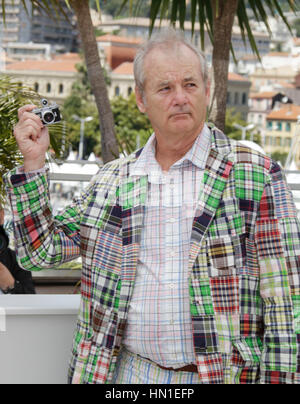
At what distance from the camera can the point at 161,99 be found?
1.75 m

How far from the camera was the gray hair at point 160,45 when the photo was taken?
1763 millimetres

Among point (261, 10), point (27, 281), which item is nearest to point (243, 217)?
point (27, 281)

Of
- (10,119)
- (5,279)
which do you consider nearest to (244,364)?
(5,279)

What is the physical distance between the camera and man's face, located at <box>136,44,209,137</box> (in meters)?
1.72

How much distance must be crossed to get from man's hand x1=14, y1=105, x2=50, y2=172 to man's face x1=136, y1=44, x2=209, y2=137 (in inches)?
10.7

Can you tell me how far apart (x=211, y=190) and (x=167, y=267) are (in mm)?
200

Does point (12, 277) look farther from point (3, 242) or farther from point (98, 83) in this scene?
point (98, 83)

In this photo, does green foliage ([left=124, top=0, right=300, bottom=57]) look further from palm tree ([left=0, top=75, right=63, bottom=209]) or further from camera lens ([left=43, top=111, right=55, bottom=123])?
camera lens ([left=43, top=111, right=55, bottom=123])

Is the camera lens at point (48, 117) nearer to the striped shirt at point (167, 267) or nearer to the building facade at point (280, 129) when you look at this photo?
the striped shirt at point (167, 267)

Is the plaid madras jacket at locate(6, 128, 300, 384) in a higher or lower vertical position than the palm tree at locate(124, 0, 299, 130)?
lower

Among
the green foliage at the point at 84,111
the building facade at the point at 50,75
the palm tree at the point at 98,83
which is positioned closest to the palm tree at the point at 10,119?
the palm tree at the point at 98,83

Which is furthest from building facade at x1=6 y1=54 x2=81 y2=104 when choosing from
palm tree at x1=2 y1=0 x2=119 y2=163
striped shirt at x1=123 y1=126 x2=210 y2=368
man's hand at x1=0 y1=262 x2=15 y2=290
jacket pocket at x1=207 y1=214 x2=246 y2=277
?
jacket pocket at x1=207 y1=214 x2=246 y2=277

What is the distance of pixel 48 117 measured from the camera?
1.79 meters

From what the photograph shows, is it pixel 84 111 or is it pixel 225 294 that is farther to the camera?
pixel 84 111
